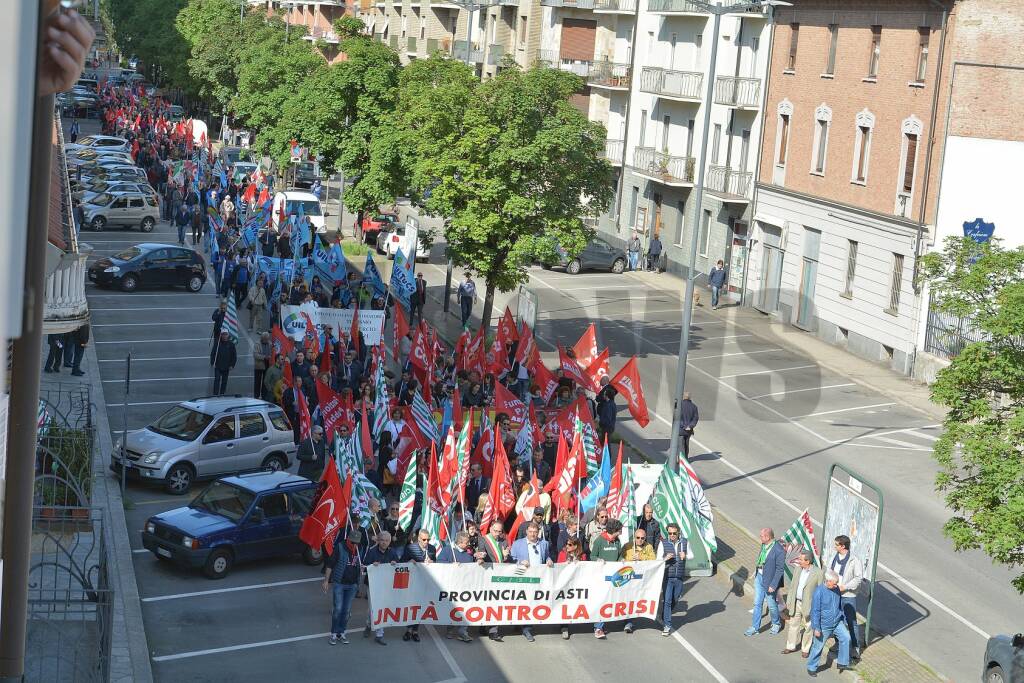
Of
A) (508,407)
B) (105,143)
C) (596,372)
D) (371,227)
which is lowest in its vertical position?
(508,407)

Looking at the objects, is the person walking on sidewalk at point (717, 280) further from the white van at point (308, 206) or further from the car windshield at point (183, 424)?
the car windshield at point (183, 424)

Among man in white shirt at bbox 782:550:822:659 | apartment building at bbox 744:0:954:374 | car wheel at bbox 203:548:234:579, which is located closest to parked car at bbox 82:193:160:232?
apartment building at bbox 744:0:954:374

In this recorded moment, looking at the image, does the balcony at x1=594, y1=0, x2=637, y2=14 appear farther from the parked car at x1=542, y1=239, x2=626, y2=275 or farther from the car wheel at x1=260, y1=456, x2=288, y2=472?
the car wheel at x1=260, y1=456, x2=288, y2=472

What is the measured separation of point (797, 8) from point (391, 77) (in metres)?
14.0

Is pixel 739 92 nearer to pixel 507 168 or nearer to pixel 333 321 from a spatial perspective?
pixel 507 168

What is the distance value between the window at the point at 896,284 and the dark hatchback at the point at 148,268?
66.7 feet

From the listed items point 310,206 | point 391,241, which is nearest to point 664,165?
point 391,241

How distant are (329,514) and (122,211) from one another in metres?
35.6

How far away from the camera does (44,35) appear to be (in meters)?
4.54

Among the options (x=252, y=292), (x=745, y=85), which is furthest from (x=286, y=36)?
(x=252, y=292)

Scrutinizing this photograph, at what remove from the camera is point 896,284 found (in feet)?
124

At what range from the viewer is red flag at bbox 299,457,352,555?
17719 mm

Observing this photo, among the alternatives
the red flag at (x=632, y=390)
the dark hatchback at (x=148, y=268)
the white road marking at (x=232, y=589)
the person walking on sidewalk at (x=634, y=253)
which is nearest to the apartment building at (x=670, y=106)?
the person walking on sidewalk at (x=634, y=253)

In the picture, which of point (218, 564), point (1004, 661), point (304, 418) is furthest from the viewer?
point (304, 418)
